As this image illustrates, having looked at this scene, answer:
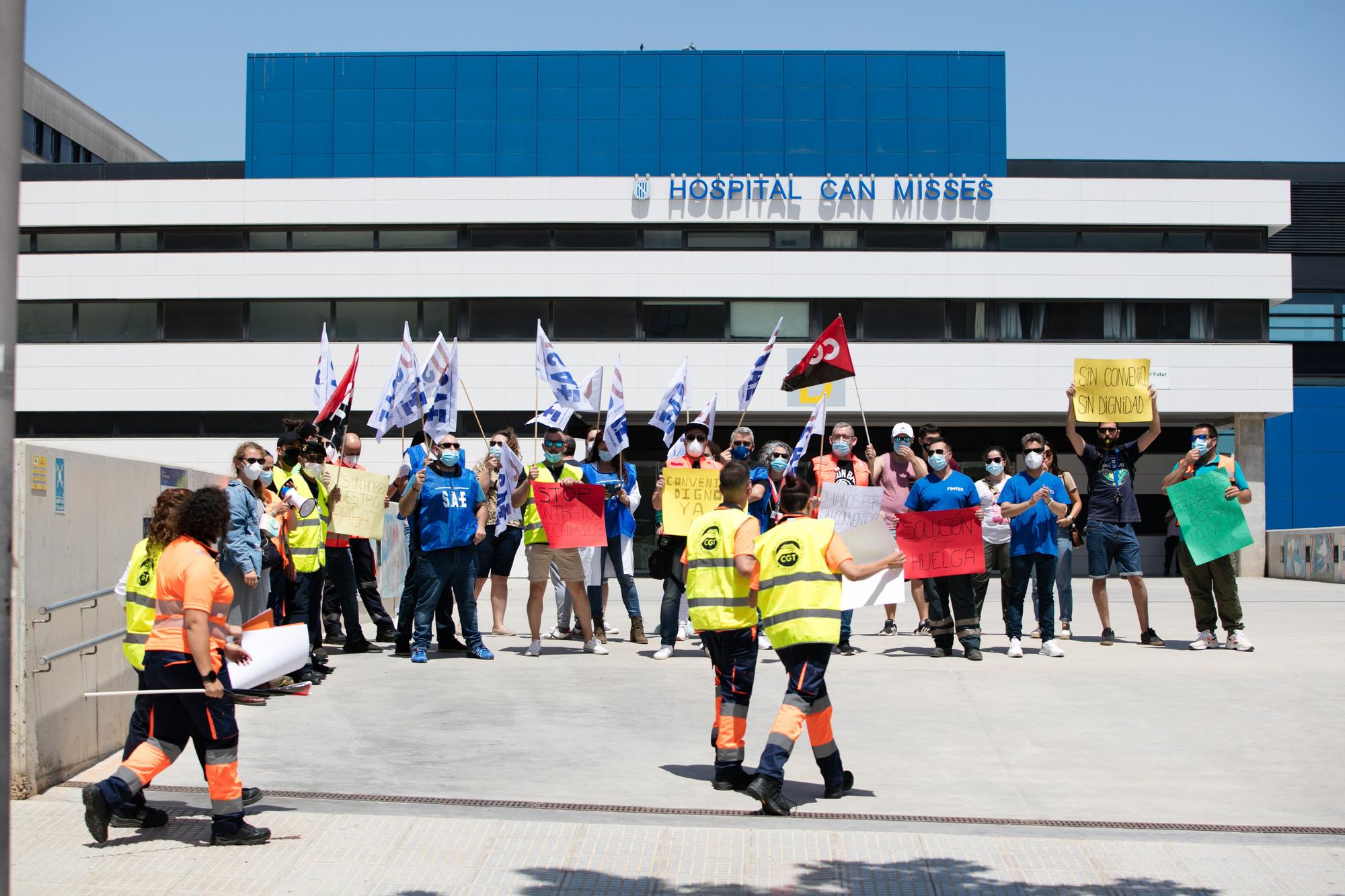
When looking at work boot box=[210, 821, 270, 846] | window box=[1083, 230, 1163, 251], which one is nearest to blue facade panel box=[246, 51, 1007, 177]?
window box=[1083, 230, 1163, 251]

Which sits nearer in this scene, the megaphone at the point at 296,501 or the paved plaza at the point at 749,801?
the paved plaza at the point at 749,801

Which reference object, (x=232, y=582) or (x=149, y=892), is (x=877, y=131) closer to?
(x=232, y=582)

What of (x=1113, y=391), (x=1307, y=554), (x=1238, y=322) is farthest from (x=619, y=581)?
(x=1238, y=322)

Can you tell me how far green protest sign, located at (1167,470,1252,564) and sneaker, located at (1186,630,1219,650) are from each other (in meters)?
0.76

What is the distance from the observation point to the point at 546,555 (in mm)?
12352

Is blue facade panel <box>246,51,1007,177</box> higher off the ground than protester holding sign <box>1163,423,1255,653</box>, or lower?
higher

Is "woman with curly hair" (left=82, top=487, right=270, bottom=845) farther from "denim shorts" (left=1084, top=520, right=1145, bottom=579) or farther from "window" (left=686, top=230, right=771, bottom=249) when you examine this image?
"window" (left=686, top=230, right=771, bottom=249)

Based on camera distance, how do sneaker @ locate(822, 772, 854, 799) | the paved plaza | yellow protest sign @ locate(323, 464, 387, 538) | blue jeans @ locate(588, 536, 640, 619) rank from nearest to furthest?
1. the paved plaza
2. sneaker @ locate(822, 772, 854, 799)
3. yellow protest sign @ locate(323, 464, 387, 538)
4. blue jeans @ locate(588, 536, 640, 619)

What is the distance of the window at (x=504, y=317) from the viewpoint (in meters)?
34.7

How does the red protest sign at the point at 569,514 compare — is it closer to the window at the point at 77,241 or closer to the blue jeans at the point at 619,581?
the blue jeans at the point at 619,581

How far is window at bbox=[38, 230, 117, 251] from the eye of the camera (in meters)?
36.1

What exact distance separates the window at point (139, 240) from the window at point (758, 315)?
15.3 metres

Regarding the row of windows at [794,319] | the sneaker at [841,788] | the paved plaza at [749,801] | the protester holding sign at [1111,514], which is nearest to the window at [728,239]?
the row of windows at [794,319]

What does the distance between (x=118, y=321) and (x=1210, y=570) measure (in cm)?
3090
